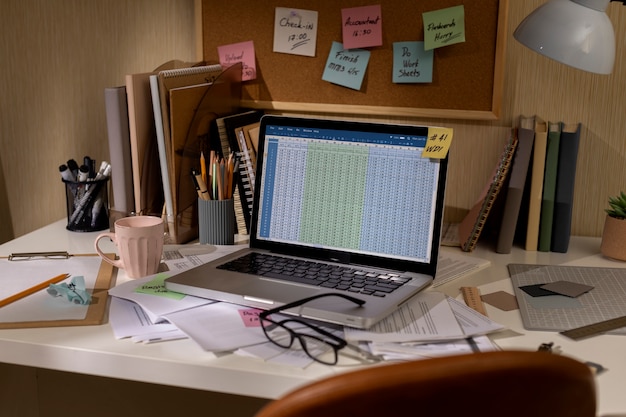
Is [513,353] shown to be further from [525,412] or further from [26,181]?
[26,181]

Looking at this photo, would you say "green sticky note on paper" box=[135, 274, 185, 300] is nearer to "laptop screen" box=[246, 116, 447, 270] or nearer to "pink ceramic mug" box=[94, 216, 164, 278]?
"pink ceramic mug" box=[94, 216, 164, 278]

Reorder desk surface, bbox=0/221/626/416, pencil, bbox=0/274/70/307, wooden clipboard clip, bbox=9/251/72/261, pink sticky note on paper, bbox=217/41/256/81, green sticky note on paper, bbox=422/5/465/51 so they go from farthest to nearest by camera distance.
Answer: pink sticky note on paper, bbox=217/41/256/81 → green sticky note on paper, bbox=422/5/465/51 → wooden clipboard clip, bbox=9/251/72/261 → pencil, bbox=0/274/70/307 → desk surface, bbox=0/221/626/416

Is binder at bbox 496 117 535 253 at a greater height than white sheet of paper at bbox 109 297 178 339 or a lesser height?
greater

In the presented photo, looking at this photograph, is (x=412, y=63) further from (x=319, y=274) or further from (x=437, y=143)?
(x=319, y=274)

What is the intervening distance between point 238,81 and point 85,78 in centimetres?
41

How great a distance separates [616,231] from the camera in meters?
1.45

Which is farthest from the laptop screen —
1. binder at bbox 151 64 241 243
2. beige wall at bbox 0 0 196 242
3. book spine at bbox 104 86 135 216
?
beige wall at bbox 0 0 196 242

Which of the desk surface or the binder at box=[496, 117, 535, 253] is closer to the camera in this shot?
the desk surface

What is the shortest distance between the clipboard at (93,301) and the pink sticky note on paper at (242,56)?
1.78 feet

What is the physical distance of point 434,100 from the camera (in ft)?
5.33

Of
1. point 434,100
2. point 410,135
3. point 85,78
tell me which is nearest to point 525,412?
point 410,135

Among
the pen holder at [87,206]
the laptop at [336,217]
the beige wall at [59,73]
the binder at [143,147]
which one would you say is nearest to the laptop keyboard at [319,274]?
the laptop at [336,217]

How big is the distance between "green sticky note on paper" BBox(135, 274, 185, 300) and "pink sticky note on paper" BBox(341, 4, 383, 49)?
2.32 ft

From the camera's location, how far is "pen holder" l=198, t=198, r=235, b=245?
1478 mm
